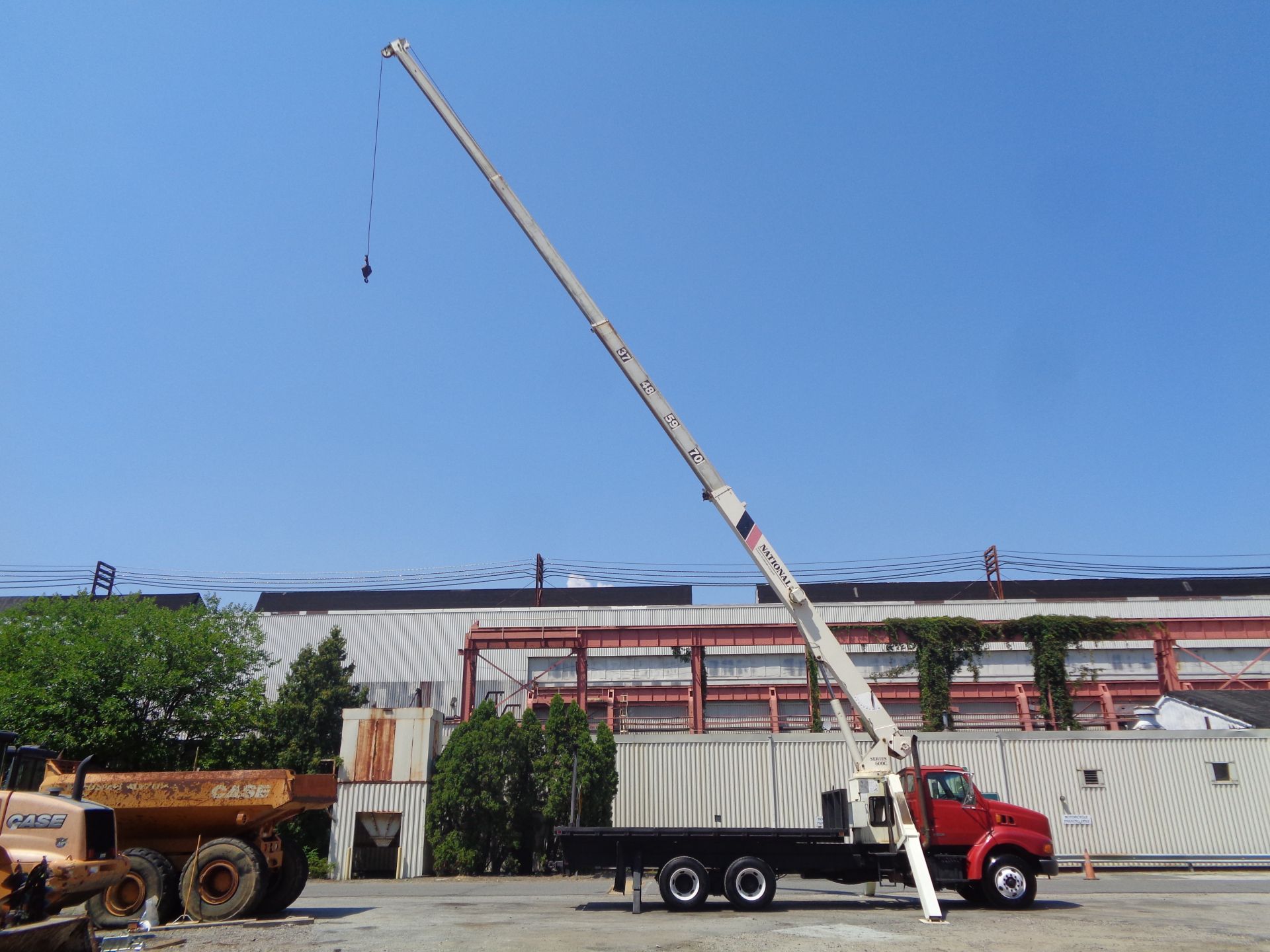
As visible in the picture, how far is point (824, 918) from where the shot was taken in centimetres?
1252

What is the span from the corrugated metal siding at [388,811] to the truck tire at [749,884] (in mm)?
13566

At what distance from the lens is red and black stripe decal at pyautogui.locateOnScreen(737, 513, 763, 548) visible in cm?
1658

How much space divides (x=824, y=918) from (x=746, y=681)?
30594 millimetres

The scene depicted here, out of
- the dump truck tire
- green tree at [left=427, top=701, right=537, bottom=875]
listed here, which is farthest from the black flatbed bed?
green tree at [left=427, top=701, right=537, bottom=875]

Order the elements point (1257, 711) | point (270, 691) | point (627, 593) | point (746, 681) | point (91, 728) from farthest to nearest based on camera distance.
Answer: point (627, 593)
point (270, 691)
point (746, 681)
point (1257, 711)
point (91, 728)

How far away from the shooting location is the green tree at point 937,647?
1196 inches

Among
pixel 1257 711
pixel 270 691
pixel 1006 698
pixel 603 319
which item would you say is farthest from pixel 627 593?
pixel 603 319

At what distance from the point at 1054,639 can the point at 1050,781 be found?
641 cm

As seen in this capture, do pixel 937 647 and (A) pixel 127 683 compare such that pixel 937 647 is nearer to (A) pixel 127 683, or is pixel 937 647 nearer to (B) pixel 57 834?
(A) pixel 127 683

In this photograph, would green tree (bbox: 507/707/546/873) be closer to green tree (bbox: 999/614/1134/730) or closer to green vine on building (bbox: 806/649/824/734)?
green vine on building (bbox: 806/649/824/734)

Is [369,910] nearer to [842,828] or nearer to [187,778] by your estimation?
[187,778]

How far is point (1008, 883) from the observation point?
47.2ft

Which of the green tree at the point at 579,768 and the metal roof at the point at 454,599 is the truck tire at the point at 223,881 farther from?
the metal roof at the point at 454,599

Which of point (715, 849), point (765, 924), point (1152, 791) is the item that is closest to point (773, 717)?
point (1152, 791)
